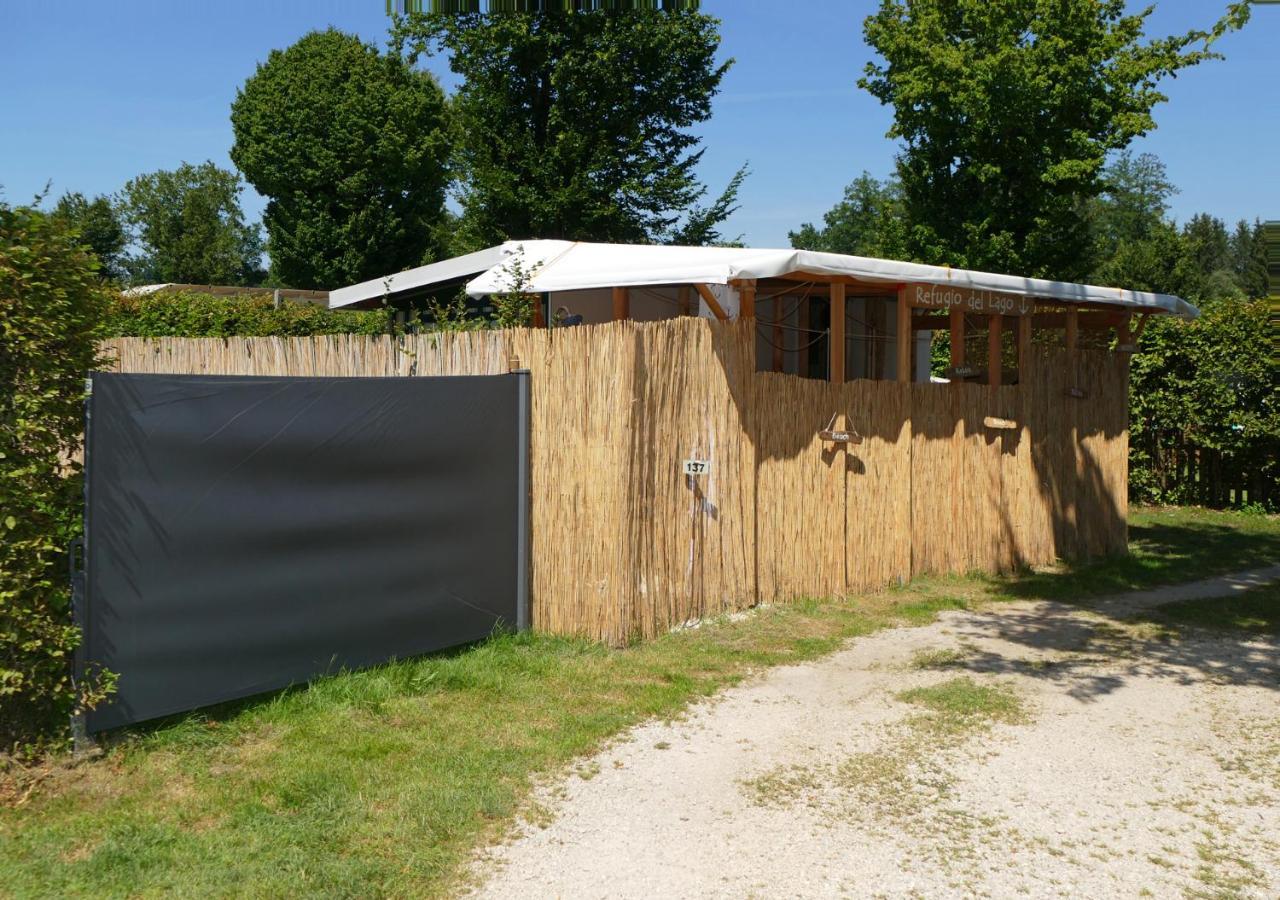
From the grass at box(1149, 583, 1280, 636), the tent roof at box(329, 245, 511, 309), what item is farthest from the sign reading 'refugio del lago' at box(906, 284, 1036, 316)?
the tent roof at box(329, 245, 511, 309)

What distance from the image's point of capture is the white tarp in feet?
27.4

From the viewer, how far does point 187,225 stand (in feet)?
173

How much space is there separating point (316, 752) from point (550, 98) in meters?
21.8

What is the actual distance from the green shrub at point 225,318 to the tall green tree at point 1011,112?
13.0m

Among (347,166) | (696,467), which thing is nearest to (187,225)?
(347,166)

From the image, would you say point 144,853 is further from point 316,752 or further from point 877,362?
point 877,362

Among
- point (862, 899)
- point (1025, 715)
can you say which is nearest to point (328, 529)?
point (862, 899)

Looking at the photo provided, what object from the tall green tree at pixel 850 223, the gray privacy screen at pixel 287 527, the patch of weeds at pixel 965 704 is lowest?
the patch of weeds at pixel 965 704

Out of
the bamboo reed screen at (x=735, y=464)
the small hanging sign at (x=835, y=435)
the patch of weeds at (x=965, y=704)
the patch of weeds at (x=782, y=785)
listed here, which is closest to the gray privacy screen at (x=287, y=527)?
the bamboo reed screen at (x=735, y=464)

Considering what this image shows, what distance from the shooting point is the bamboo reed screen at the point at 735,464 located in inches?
283

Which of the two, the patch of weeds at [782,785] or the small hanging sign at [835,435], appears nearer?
the patch of weeds at [782,785]

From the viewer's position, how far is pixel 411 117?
113ft

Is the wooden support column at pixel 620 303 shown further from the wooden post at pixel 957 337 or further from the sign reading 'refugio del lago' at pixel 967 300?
the wooden post at pixel 957 337

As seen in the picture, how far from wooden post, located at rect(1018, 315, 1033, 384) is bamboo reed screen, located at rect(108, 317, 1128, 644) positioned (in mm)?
70
